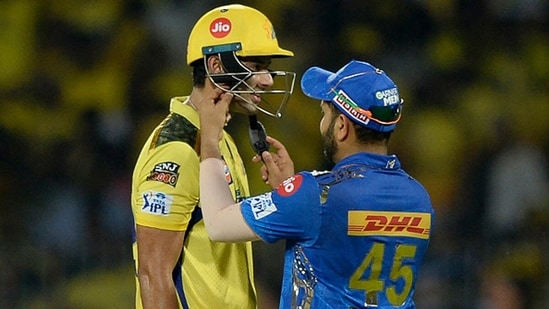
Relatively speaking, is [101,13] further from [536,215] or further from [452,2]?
[536,215]

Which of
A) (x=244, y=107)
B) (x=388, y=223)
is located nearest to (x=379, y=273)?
(x=388, y=223)

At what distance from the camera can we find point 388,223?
266cm

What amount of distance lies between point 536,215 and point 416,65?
40.4 inches

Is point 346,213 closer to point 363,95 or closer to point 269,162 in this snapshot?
point 363,95

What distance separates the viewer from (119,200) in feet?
17.5

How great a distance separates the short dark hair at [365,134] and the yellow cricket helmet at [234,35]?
38cm

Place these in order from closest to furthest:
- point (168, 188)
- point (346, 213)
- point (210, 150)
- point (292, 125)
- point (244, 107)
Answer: point (346, 213), point (210, 150), point (168, 188), point (244, 107), point (292, 125)

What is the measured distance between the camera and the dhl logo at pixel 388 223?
103 inches

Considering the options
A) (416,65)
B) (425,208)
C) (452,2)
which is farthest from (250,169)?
(425,208)

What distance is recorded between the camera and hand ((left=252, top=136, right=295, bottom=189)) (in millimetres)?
3100

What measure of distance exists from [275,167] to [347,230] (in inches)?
21.7

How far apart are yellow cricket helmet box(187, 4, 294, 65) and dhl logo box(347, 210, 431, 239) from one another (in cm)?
65

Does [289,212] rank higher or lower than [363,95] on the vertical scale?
lower

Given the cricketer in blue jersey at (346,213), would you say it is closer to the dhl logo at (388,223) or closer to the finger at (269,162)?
the dhl logo at (388,223)
